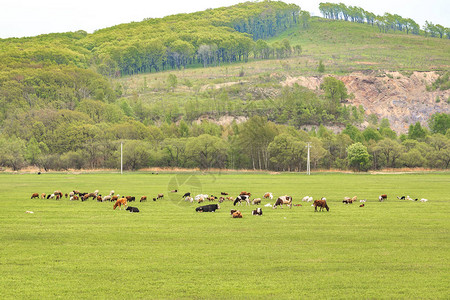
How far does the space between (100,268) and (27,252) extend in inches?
162

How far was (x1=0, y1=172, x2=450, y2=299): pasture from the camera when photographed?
558 inches

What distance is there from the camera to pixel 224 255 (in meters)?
18.1

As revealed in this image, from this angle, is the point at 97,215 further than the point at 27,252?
Yes

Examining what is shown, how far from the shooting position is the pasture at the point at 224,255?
14.2 meters

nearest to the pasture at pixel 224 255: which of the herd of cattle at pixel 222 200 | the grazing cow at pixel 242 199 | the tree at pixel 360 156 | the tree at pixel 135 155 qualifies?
the herd of cattle at pixel 222 200

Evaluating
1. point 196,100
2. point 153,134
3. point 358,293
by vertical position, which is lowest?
point 358,293

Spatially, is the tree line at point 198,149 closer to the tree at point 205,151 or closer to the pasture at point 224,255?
the tree at point 205,151

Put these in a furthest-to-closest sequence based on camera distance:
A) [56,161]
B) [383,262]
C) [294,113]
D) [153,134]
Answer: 1. [294,113]
2. [153,134]
3. [56,161]
4. [383,262]

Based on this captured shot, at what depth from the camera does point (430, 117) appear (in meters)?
198

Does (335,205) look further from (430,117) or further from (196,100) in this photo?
(430,117)

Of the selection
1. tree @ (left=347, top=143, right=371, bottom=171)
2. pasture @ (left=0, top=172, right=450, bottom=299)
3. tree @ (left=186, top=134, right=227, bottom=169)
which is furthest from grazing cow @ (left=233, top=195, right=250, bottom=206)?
tree @ (left=186, top=134, right=227, bottom=169)

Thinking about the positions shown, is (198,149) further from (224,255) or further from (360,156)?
(224,255)

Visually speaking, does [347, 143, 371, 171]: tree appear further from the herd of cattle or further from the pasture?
the pasture

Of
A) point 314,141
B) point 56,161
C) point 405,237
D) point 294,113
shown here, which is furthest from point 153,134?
point 405,237
